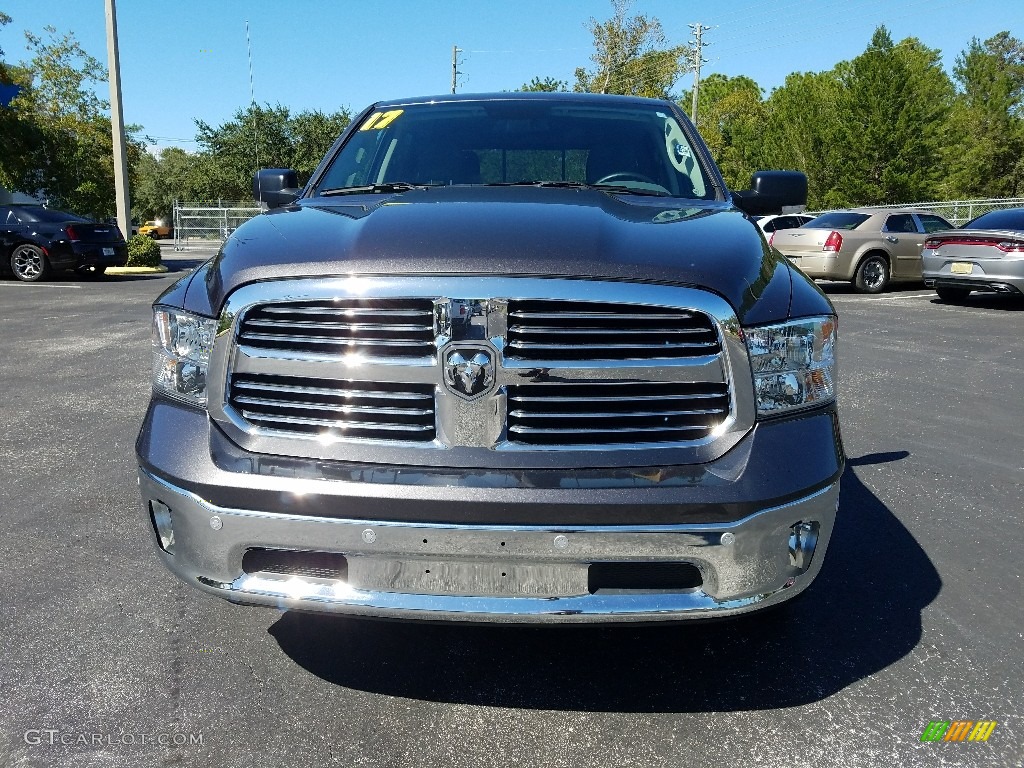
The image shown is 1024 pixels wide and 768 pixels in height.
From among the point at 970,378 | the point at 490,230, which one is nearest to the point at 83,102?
the point at 970,378

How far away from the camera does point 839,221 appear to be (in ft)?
53.1

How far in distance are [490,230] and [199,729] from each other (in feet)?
5.20

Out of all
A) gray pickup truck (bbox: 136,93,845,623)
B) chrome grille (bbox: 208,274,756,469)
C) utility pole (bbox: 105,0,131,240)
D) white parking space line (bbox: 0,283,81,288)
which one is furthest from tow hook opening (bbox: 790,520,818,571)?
utility pole (bbox: 105,0,131,240)

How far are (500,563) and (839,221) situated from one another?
15.7 metres

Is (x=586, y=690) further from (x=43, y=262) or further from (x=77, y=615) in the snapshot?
(x=43, y=262)

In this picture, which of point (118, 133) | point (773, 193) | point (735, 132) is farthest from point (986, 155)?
point (773, 193)

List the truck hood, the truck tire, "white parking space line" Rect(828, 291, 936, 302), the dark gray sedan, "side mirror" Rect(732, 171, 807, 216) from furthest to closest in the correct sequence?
the truck tire, "white parking space line" Rect(828, 291, 936, 302), the dark gray sedan, "side mirror" Rect(732, 171, 807, 216), the truck hood

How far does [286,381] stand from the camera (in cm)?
231

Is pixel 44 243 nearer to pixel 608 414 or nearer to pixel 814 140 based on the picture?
pixel 608 414

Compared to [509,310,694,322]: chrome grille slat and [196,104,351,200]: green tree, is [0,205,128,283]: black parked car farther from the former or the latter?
[196,104,351,200]: green tree

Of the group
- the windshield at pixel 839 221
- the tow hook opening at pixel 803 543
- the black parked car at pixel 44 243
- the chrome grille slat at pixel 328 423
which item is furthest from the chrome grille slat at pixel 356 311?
the black parked car at pixel 44 243

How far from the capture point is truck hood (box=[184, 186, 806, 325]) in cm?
226

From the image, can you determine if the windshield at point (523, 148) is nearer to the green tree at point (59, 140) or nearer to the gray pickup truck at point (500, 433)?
the gray pickup truck at point (500, 433)

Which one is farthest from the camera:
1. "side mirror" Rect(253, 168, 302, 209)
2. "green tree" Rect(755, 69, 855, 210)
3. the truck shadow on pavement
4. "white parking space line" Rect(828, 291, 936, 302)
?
"green tree" Rect(755, 69, 855, 210)
